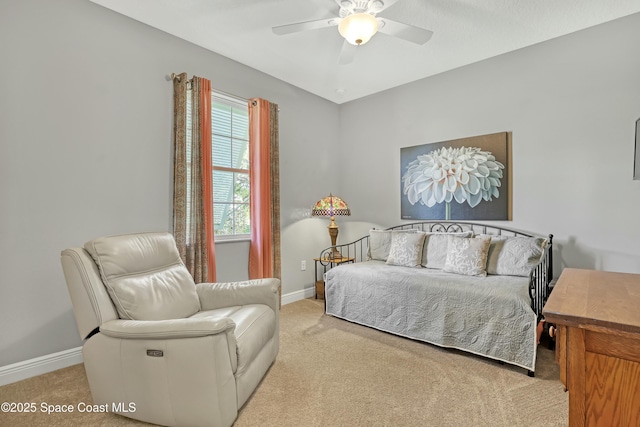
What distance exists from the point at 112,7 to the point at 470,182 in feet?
11.6

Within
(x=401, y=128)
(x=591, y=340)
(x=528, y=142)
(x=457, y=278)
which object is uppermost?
(x=401, y=128)

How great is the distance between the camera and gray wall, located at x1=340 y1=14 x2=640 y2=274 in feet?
8.71

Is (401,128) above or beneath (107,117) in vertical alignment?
above

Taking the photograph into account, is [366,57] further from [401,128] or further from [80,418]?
[80,418]

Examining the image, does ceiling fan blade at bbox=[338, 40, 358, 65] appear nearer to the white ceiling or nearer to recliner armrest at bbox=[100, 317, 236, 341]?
the white ceiling

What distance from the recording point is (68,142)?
2334mm

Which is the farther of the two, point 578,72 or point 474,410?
point 578,72

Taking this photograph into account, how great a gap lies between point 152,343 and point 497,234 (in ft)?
10.3

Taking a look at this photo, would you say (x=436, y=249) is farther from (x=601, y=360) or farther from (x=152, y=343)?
(x=152, y=343)

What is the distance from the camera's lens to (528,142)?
123 inches

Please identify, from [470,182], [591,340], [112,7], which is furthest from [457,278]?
[112,7]

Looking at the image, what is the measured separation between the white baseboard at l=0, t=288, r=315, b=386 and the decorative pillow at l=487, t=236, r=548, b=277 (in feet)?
11.0

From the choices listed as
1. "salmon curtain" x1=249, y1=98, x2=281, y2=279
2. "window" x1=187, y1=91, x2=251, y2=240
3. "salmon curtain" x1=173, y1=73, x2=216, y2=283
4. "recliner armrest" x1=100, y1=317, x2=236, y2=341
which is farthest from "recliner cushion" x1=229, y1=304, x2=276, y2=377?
"window" x1=187, y1=91, x2=251, y2=240

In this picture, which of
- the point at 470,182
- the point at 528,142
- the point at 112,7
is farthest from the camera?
the point at 470,182
